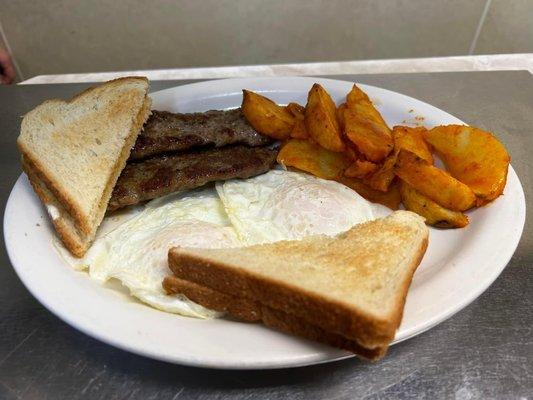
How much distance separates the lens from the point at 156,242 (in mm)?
1647

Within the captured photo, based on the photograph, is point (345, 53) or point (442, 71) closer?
point (442, 71)

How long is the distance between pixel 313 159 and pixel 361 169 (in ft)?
0.81

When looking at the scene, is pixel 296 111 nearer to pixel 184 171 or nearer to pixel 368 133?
pixel 368 133

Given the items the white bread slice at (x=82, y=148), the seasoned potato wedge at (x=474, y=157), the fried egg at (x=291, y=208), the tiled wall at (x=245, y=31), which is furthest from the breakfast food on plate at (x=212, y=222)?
the tiled wall at (x=245, y=31)

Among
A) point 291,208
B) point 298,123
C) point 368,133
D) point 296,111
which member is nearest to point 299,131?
point 298,123

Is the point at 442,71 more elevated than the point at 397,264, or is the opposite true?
the point at 397,264

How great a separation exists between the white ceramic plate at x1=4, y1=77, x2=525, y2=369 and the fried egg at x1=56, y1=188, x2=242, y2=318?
0.05 metres

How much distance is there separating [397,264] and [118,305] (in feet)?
2.76

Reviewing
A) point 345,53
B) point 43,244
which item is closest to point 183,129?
point 43,244

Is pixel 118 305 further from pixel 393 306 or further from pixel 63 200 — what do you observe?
pixel 393 306

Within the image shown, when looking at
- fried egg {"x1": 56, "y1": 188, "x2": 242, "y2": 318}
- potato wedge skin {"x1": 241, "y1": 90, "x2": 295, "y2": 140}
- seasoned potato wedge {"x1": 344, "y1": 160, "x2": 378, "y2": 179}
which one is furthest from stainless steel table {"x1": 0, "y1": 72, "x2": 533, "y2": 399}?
potato wedge skin {"x1": 241, "y1": 90, "x2": 295, "y2": 140}

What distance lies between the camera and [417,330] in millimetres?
1244

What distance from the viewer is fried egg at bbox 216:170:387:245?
1738 mm

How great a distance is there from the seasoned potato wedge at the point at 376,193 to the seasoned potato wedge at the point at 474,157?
0.23 metres
